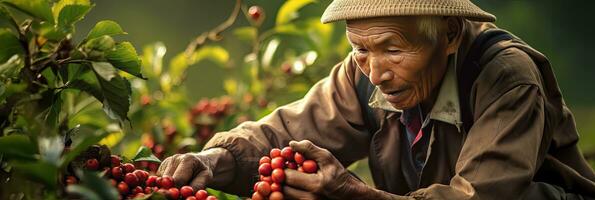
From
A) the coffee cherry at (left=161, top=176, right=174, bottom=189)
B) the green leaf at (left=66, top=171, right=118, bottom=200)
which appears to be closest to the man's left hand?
the coffee cherry at (left=161, top=176, right=174, bottom=189)

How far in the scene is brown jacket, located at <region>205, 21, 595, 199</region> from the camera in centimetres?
262

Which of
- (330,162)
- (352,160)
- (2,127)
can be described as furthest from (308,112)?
(2,127)

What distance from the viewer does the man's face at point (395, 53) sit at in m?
2.68

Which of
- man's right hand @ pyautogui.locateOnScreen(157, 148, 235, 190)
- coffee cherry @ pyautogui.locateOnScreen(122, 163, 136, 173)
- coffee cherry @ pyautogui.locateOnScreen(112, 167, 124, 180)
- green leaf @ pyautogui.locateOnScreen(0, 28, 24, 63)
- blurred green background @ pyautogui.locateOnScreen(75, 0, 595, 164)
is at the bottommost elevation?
blurred green background @ pyautogui.locateOnScreen(75, 0, 595, 164)

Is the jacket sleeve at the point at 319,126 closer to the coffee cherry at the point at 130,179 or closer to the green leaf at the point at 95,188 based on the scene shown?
the coffee cherry at the point at 130,179

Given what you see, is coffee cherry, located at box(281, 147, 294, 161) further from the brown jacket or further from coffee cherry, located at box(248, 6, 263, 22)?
coffee cherry, located at box(248, 6, 263, 22)

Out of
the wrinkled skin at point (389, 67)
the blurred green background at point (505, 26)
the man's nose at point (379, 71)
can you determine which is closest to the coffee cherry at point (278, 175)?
the wrinkled skin at point (389, 67)

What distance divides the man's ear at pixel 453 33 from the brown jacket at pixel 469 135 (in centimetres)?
8

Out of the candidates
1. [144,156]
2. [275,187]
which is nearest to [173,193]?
[144,156]

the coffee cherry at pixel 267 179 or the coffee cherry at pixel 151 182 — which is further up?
the coffee cherry at pixel 151 182

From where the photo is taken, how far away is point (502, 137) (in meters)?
2.64

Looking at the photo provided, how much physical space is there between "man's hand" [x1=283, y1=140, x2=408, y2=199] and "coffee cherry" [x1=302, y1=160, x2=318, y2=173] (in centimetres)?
1

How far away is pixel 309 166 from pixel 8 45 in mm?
786

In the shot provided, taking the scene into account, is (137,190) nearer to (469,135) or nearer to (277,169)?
(277,169)
